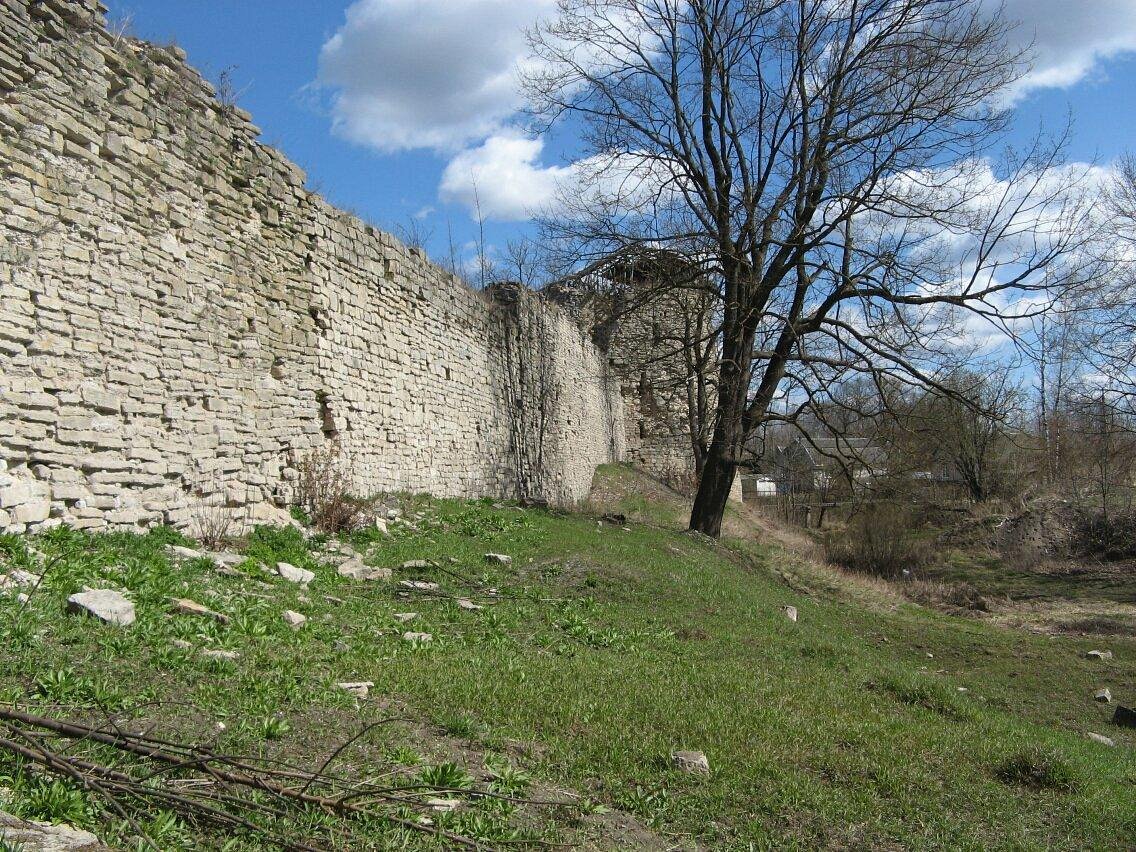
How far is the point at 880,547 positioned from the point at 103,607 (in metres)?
20.4

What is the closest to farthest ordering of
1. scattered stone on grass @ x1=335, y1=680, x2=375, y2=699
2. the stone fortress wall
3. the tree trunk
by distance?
scattered stone on grass @ x1=335, y1=680, x2=375, y2=699 → the stone fortress wall → the tree trunk

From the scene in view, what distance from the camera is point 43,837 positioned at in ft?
7.56

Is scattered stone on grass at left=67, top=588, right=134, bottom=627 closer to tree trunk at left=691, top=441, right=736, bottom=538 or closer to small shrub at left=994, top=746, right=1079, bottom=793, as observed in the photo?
small shrub at left=994, top=746, right=1079, bottom=793

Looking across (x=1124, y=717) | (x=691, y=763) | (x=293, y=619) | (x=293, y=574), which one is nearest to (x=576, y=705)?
(x=691, y=763)

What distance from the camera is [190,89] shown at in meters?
8.31

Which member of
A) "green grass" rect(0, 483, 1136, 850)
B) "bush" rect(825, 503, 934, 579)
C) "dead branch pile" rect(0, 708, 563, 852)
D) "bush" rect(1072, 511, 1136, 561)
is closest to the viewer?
"dead branch pile" rect(0, 708, 563, 852)

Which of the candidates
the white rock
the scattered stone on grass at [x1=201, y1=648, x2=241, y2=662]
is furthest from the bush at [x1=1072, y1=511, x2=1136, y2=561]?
the scattered stone on grass at [x1=201, y1=648, x2=241, y2=662]

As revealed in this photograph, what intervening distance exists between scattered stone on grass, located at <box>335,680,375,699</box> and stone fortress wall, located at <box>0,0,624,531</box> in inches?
124

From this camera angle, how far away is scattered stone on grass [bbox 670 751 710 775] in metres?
4.18

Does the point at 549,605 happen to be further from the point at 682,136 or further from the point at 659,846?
the point at 682,136

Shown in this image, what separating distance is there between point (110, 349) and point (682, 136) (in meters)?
12.5

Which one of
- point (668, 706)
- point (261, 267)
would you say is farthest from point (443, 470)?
point (668, 706)

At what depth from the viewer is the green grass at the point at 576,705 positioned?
371 centimetres

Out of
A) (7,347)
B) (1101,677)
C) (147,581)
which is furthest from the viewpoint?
(1101,677)
